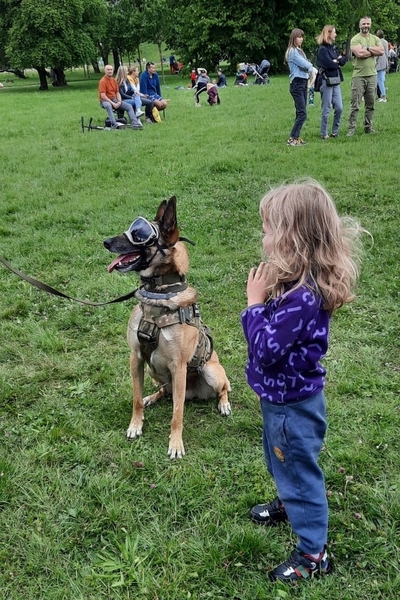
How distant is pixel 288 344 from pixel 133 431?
1.96 m

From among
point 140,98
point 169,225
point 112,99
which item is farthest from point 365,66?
point 169,225

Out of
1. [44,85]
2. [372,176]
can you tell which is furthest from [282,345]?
[44,85]

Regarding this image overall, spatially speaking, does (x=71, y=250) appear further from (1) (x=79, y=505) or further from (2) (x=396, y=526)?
(2) (x=396, y=526)

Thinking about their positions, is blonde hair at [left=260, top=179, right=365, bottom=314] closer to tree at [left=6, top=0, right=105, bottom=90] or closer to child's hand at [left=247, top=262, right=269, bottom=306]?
child's hand at [left=247, top=262, right=269, bottom=306]

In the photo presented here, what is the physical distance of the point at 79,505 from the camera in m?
3.11

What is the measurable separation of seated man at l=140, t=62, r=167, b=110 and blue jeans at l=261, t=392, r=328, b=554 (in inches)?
615

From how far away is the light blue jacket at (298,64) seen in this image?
11.0 m

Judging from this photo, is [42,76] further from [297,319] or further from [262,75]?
[297,319]

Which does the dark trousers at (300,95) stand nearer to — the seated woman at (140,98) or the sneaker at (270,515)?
the seated woman at (140,98)

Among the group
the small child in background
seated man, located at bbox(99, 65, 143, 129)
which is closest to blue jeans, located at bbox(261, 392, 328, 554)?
seated man, located at bbox(99, 65, 143, 129)

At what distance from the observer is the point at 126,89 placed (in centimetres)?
1619

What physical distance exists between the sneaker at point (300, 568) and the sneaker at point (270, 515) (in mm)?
326

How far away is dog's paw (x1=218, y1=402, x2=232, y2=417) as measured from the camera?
3.95 meters

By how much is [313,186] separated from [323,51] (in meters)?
10.8
